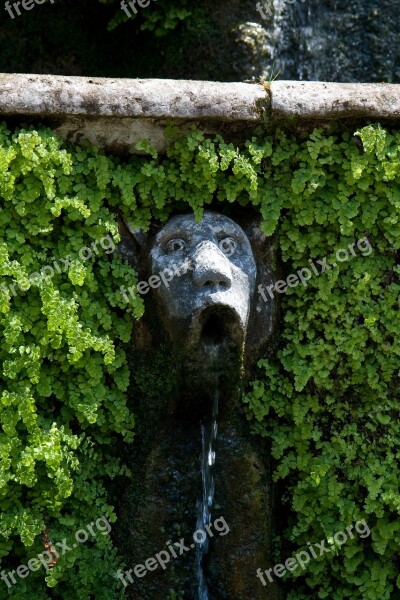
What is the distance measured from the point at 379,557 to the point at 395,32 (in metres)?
3.45

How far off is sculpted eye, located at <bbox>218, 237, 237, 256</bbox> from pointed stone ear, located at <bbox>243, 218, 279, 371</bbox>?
0.52 feet

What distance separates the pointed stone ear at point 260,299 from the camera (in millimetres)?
4781

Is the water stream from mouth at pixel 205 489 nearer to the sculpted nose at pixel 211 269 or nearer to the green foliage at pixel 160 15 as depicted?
the sculpted nose at pixel 211 269

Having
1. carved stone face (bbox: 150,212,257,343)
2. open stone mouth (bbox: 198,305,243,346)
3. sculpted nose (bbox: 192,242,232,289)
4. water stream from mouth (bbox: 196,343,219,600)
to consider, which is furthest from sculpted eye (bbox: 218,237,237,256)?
water stream from mouth (bbox: 196,343,219,600)

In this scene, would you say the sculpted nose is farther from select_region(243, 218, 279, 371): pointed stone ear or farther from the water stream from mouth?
the water stream from mouth

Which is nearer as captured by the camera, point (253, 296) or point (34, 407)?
point (34, 407)

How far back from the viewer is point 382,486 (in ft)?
15.6

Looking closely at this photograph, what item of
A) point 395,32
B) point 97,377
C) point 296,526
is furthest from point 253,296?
point 395,32

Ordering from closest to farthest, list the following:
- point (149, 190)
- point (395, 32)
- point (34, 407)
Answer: point (34, 407), point (149, 190), point (395, 32)

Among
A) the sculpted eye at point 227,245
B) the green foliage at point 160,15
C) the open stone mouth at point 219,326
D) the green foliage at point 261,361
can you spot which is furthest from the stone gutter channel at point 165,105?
the green foliage at point 160,15

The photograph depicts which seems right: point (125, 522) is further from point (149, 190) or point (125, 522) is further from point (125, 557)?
point (149, 190)

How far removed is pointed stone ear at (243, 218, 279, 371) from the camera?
4.78 meters

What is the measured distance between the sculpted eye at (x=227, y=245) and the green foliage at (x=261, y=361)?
177 millimetres

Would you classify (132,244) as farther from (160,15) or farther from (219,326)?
(160,15)
